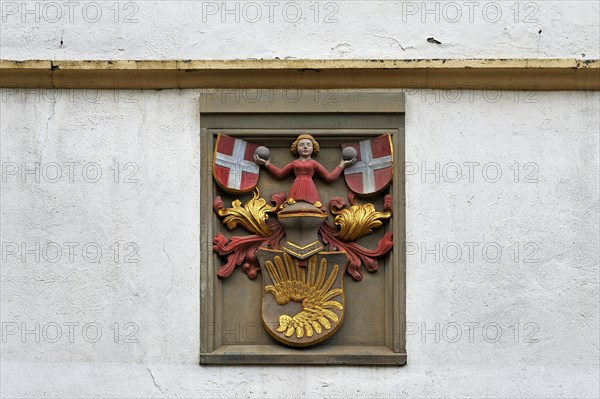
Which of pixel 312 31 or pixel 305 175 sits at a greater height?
pixel 312 31

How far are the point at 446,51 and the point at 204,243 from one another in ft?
6.70

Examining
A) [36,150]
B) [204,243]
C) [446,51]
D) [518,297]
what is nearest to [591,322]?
[518,297]

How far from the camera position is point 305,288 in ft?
28.8

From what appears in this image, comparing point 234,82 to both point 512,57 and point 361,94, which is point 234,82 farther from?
point 512,57

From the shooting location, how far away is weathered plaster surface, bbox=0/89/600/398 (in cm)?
869

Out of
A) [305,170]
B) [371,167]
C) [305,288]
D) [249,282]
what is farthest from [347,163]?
[249,282]

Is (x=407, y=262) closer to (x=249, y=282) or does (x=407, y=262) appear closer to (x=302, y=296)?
(x=302, y=296)

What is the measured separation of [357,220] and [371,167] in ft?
1.21

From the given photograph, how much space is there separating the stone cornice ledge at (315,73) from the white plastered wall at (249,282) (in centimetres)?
9

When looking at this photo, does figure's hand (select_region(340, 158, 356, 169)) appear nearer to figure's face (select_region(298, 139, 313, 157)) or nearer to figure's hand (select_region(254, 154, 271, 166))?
figure's face (select_region(298, 139, 313, 157))

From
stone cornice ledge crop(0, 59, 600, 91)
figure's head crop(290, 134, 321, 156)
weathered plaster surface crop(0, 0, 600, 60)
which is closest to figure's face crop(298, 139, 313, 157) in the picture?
figure's head crop(290, 134, 321, 156)

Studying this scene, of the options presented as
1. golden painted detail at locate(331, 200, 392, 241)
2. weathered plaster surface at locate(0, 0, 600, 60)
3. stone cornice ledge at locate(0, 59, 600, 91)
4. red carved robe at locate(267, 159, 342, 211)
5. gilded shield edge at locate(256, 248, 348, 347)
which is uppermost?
weathered plaster surface at locate(0, 0, 600, 60)

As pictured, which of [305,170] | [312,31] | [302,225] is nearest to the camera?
[302,225]

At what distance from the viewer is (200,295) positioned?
8.80m
